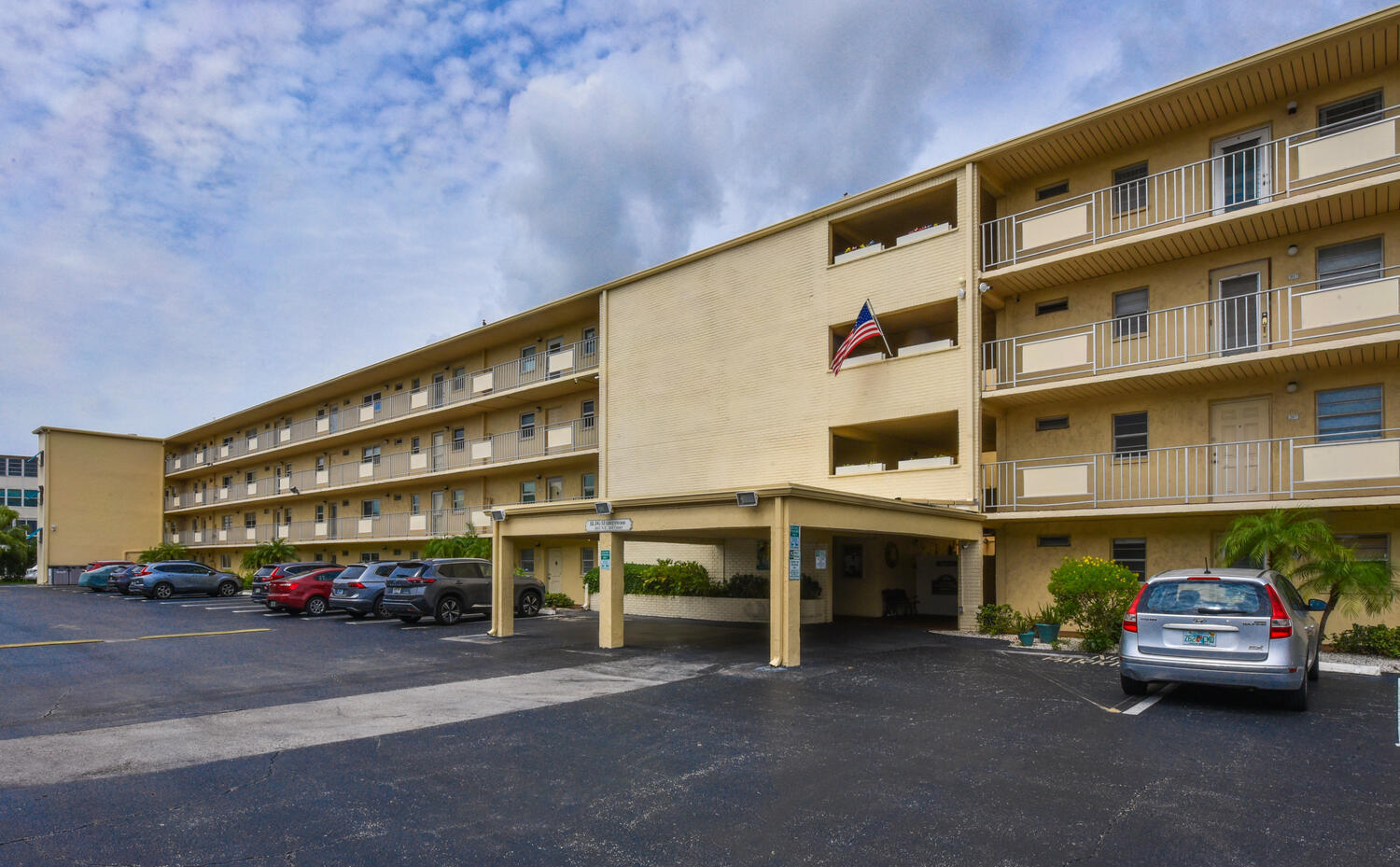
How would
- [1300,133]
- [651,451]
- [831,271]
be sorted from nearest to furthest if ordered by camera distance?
[1300,133] < [831,271] < [651,451]

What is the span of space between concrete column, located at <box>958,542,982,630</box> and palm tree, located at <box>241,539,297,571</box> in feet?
116

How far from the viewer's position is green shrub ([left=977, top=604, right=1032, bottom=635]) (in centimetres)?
1753

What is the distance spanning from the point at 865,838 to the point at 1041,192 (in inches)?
708

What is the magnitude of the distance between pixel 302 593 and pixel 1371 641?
88.0ft

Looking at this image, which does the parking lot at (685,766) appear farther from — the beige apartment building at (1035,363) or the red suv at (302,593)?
the red suv at (302,593)

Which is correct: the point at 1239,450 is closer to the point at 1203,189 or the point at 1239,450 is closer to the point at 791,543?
the point at 1203,189

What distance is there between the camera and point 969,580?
1836 cm

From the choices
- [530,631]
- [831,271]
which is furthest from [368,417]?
[831,271]

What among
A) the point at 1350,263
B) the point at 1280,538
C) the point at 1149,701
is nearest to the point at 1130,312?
the point at 1350,263

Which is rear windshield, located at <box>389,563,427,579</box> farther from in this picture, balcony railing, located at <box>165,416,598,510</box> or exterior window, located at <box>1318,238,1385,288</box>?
exterior window, located at <box>1318,238,1385,288</box>

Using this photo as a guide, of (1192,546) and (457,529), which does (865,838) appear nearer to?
(1192,546)

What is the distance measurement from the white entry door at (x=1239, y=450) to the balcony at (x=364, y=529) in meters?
21.1

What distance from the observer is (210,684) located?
11.9 m

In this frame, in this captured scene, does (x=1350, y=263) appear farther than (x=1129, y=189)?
No
